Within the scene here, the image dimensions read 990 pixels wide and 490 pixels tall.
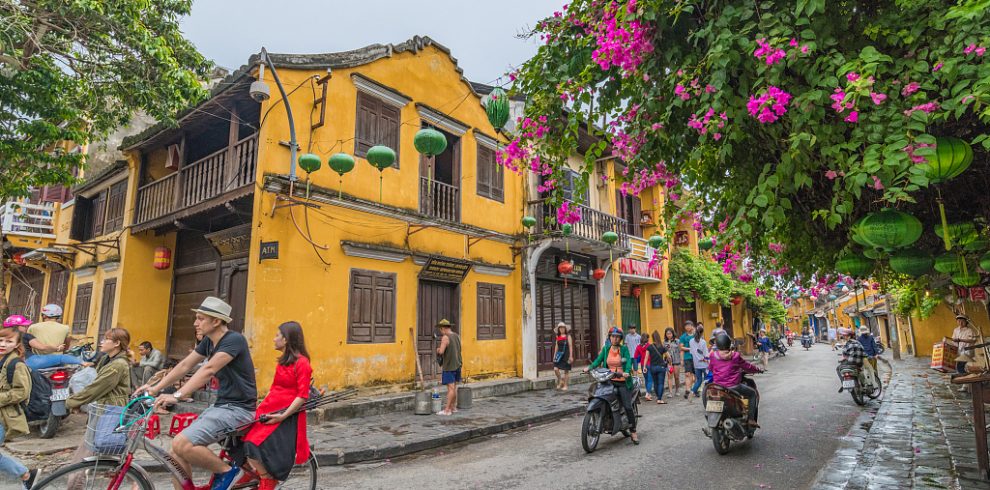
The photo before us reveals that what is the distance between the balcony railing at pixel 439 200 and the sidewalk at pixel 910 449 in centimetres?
869

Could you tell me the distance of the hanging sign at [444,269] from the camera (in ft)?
37.9

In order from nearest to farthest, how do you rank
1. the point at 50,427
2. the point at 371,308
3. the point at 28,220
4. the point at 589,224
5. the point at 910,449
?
the point at 910,449 < the point at 50,427 < the point at 371,308 < the point at 28,220 < the point at 589,224

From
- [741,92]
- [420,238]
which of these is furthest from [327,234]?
[741,92]

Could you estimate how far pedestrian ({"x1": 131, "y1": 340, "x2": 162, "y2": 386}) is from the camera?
10.0 metres

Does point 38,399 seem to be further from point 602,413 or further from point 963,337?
point 963,337

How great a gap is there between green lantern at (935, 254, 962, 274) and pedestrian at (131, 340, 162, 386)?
1213 cm

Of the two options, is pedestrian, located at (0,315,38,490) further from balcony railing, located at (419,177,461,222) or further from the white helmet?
balcony railing, located at (419,177,461,222)

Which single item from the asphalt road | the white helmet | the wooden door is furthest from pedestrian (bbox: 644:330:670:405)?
the white helmet

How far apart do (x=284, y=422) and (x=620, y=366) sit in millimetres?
5091

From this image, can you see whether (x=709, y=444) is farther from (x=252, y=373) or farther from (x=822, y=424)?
(x=252, y=373)

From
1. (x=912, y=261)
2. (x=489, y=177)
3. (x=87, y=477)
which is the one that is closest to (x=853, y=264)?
(x=912, y=261)

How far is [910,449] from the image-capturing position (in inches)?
251

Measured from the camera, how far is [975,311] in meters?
17.6

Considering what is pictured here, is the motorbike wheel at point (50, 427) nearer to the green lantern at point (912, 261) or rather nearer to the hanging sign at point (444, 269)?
the hanging sign at point (444, 269)
